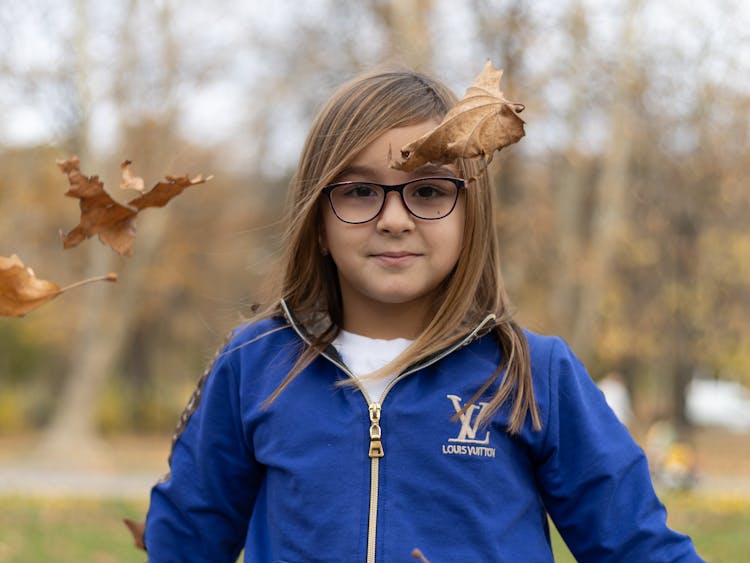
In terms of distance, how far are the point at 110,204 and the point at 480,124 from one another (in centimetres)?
71

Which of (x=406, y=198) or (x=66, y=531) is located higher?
(x=406, y=198)

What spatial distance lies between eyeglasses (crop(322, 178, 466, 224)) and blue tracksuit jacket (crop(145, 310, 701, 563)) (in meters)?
0.26

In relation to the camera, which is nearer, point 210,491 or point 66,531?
point 210,491

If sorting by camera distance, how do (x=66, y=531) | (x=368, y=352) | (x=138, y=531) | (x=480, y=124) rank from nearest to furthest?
(x=480, y=124)
(x=368, y=352)
(x=138, y=531)
(x=66, y=531)

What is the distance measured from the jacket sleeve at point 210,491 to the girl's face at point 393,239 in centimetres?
38

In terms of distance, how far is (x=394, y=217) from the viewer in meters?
2.01

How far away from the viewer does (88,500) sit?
10094 mm

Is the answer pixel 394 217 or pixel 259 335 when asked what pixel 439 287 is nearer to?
pixel 394 217

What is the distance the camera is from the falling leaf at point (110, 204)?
1.96 metres

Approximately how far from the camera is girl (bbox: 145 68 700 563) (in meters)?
2.00

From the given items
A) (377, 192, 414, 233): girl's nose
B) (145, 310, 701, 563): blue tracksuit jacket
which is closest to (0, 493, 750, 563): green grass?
(145, 310, 701, 563): blue tracksuit jacket

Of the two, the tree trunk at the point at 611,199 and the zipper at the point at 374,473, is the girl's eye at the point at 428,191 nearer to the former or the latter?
the zipper at the point at 374,473

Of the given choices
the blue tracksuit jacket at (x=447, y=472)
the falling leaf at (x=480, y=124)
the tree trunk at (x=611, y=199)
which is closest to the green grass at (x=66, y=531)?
the blue tracksuit jacket at (x=447, y=472)

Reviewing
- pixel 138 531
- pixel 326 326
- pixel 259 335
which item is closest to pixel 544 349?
pixel 326 326
